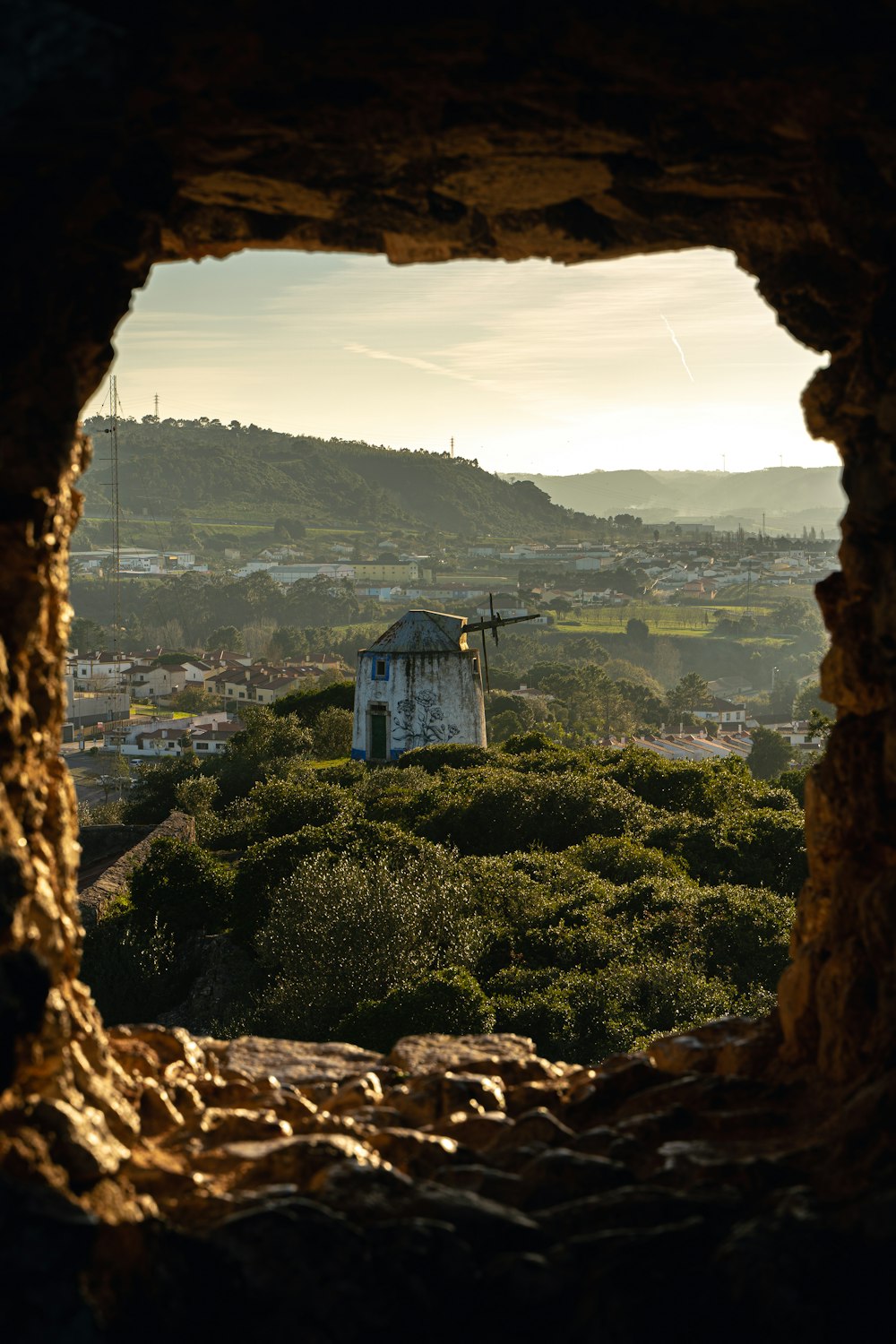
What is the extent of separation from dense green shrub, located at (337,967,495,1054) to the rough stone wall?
29.2 feet

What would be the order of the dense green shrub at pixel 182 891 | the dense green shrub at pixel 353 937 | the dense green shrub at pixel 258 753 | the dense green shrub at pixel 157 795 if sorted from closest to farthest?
the dense green shrub at pixel 353 937
the dense green shrub at pixel 182 891
the dense green shrub at pixel 157 795
the dense green shrub at pixel 258 753

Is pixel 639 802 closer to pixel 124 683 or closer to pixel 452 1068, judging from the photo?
pixel 452 1068

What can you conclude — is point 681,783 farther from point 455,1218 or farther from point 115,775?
point 115,775

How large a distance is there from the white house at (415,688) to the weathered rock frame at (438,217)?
2864cm

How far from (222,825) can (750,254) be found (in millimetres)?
22914

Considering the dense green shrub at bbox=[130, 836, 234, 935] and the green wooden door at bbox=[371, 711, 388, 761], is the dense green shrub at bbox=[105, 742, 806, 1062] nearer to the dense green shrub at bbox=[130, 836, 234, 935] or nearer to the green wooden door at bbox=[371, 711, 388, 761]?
the dense green shrub at bbox=[130, 836, 234, 935]

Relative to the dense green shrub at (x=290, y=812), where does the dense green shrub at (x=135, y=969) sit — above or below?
below

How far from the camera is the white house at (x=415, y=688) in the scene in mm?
34906

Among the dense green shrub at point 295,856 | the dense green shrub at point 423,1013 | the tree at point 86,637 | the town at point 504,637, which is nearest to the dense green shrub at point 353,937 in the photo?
the dense green shrub at point 423,1013

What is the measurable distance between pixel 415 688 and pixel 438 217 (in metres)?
29.1

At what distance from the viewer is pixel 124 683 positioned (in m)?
87.0

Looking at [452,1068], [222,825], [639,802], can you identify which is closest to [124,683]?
[222,825]

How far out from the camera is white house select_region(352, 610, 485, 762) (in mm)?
34906

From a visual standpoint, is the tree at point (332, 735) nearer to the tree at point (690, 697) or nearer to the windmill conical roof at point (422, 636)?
the windmill conical roof at point (422, 636)
